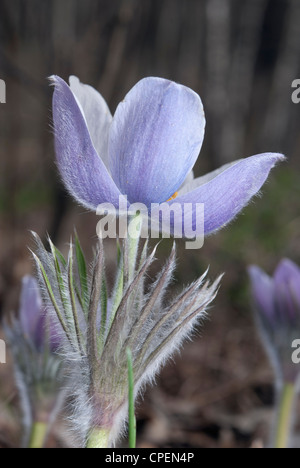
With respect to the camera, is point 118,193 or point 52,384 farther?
point 52,384

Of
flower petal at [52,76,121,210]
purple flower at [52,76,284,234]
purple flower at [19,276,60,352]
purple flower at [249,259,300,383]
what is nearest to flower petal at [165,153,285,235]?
purple flower at [52,76,284,234]

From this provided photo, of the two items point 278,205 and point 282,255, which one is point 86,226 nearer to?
point 282,255

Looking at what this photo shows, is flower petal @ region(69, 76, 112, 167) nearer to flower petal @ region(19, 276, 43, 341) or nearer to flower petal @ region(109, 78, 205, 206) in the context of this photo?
flower petal @ region(109, 78, 205, 206)

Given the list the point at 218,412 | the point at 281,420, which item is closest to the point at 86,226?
the point at 218,412

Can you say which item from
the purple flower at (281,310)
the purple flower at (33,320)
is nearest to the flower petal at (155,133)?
the purple flower at (33,320)

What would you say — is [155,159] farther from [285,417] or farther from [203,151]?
[203,151]

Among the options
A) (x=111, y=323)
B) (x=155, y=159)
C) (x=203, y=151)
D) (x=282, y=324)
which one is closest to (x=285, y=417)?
(x=282, y=324)
